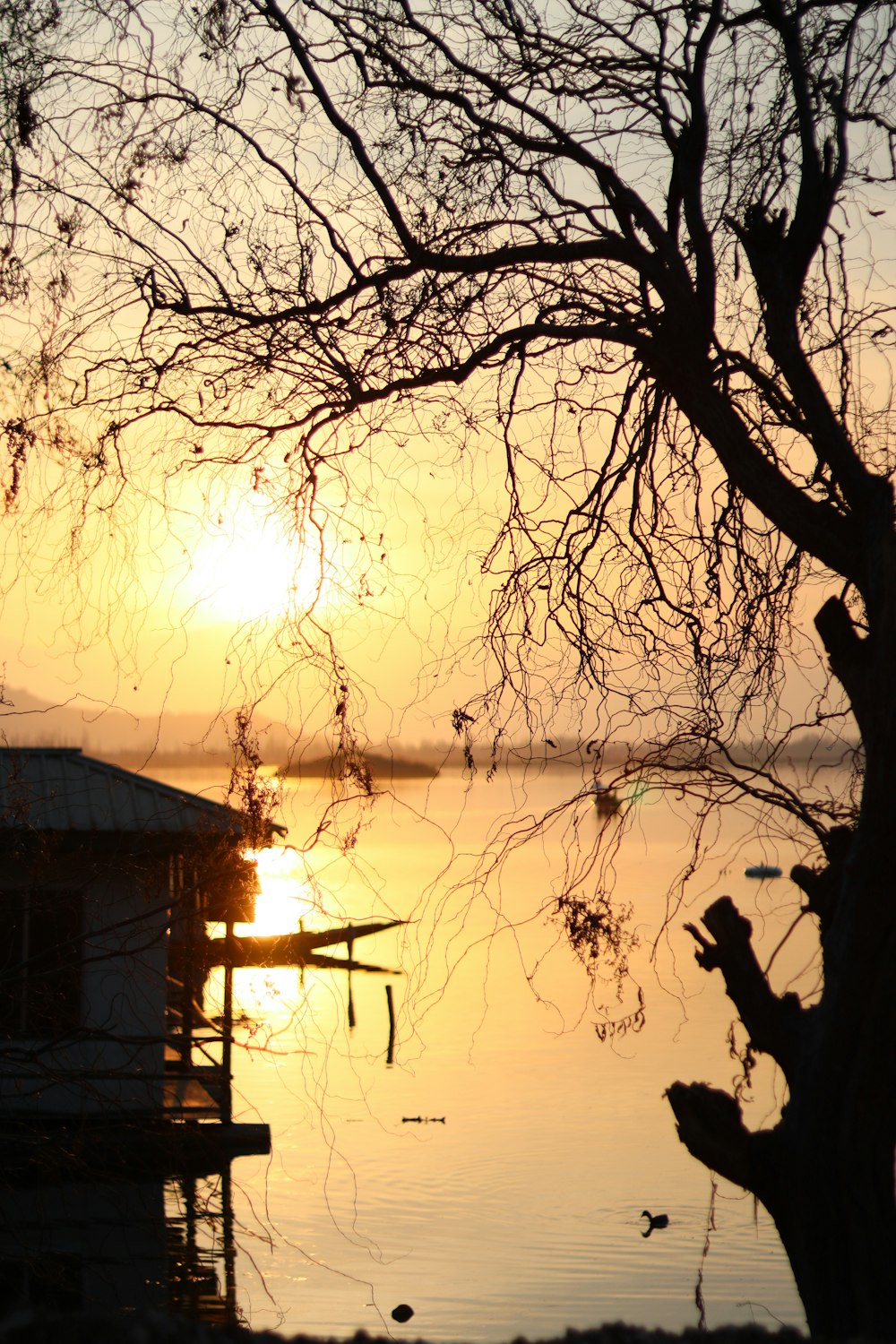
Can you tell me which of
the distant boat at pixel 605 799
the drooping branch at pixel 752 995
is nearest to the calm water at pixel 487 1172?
the distant boat at pixel 605 799

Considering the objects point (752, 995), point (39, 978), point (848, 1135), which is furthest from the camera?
point (39, 978)

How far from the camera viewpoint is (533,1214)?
28484 millimetres

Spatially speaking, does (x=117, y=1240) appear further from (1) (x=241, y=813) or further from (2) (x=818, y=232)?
(2) (x=818, y=232)

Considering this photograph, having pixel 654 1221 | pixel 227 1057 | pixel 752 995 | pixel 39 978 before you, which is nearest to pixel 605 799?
pixel 752 995

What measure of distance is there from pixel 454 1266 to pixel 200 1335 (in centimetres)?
2364

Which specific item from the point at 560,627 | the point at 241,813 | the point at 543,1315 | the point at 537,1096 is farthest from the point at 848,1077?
the point at 537,1096

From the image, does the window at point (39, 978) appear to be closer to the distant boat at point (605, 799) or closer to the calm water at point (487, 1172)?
the calm water at point (487, 1172)

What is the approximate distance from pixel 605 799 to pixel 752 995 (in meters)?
1.00

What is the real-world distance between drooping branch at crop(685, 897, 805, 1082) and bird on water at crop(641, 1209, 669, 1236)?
23.2 metres

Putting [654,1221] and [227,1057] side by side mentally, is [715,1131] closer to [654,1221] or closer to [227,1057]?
[227,1057]

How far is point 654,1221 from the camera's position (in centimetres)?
2711

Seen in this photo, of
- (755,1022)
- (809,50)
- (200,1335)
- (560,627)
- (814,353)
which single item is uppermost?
(809,50)

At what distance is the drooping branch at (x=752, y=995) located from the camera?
5.21 meters

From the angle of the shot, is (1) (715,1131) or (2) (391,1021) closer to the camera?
(1) (715,1131)
